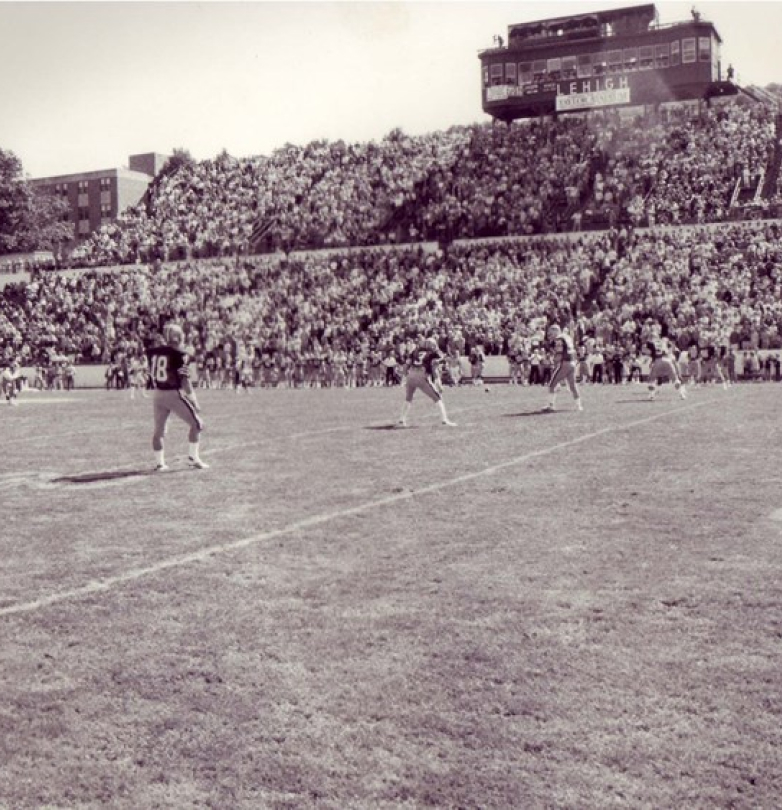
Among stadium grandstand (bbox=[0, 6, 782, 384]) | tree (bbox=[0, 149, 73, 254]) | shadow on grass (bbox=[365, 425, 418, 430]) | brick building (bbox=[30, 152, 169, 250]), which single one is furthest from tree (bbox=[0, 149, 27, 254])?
shadow on grass (bbox=[365, 425, 418, 430])

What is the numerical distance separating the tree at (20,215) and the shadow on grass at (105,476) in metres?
66.2

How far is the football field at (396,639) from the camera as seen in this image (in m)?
3.94

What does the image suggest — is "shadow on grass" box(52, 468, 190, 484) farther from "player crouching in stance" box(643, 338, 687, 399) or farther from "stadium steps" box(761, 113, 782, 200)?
"stadium steps" box(761, 113, 782, 200)

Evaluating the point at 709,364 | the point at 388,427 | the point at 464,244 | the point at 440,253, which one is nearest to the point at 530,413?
the point at 388,427

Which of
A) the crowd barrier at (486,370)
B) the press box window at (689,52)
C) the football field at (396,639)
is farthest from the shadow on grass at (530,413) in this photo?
the press box window at (689,52)

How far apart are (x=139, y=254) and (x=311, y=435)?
3611 cm

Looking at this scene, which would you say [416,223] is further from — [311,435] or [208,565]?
[208,565]

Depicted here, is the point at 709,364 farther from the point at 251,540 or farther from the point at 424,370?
the point at 251,540

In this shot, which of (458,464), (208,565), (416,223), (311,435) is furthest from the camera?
(416,223)

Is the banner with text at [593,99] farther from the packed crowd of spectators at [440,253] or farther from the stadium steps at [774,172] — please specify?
the stadium steps at [774,172]

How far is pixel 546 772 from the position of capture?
3924 millimetres

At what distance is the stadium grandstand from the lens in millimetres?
36469

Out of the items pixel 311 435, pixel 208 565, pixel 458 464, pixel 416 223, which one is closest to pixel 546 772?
pixel 208 565

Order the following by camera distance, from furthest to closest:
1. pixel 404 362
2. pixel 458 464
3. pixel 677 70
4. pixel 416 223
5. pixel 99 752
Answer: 1. pixel 677 70
2. pixel 416 223
3. pixel 404 362
4. pixel 458 464
5. pixel 99 752
